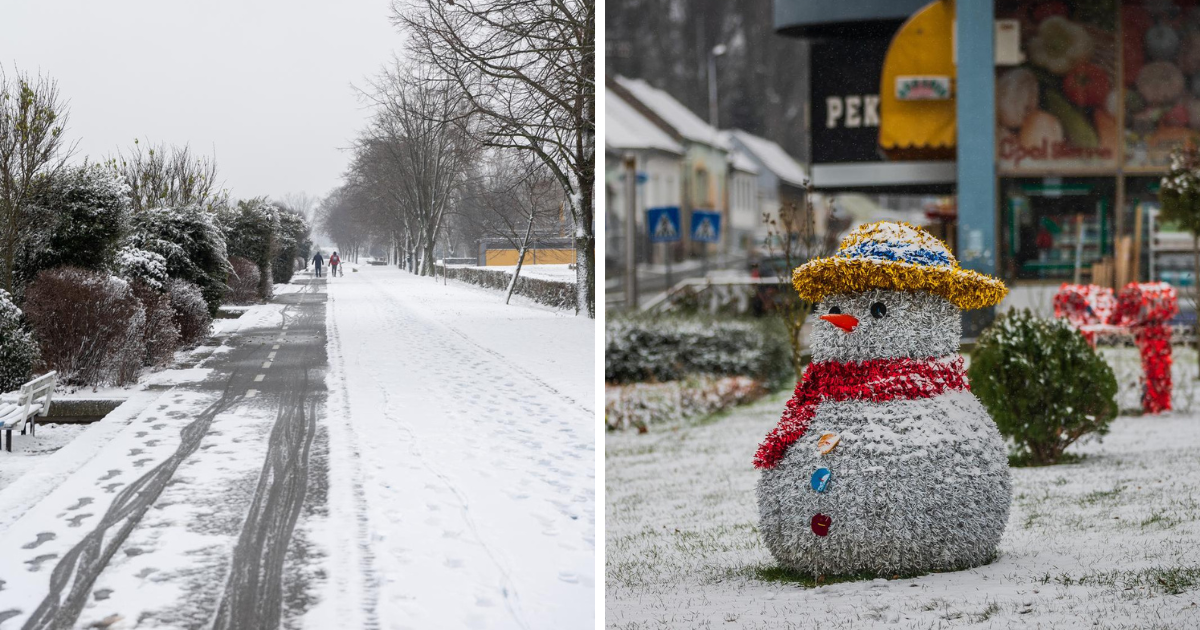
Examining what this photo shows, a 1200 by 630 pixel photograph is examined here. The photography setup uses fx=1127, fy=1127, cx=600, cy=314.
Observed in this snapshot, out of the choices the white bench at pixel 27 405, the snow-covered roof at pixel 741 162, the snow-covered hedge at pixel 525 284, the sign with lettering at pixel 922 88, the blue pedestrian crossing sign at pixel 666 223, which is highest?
the sign with lettering at pixel 922 88

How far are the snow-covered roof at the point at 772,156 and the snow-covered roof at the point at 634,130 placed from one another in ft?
2.02

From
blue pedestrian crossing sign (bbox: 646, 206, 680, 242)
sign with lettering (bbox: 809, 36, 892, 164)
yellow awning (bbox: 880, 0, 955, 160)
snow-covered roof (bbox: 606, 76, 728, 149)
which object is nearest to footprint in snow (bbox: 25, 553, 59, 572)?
blue pedestrian crossing sign (bbox: 646, 206, 680, 242)

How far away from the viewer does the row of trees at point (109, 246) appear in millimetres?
3885

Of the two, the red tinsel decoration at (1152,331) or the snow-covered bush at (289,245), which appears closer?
the snow-covered bush at (289,245)

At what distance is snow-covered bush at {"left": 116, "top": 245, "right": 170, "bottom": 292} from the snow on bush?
3.97m

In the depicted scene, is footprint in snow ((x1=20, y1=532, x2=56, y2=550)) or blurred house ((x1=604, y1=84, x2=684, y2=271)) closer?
footprint in snow ((x1=20, y1=532, x2=56, y2=550))

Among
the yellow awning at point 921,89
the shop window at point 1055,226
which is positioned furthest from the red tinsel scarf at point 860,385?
the yellow awning at point 921,89

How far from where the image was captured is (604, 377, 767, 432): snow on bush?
7.90 metres

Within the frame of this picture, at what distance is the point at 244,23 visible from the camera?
14.1 ft

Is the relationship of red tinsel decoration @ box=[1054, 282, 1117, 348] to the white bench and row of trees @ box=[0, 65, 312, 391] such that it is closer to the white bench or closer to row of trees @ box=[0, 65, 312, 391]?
row of trees @ box=[0, 65, 312, 391]

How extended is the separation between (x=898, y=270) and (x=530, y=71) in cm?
190

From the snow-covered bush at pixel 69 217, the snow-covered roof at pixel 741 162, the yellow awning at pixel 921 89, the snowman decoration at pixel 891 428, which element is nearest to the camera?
the snowman decoration at pixel 891 428

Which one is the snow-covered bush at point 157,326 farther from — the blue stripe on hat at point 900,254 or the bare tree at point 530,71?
the blue stripe on hat at point 900,254

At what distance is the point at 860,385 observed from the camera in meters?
3.47
